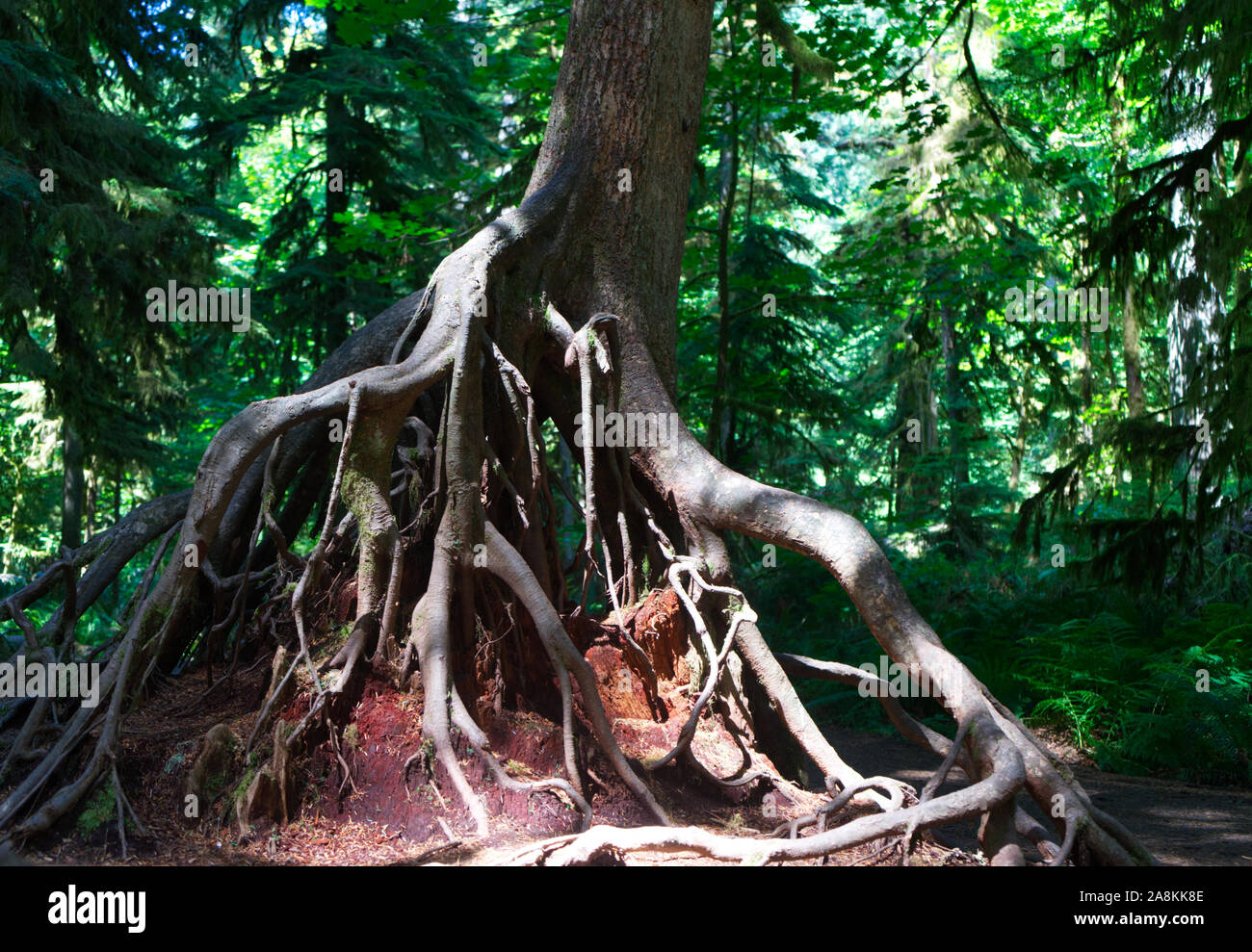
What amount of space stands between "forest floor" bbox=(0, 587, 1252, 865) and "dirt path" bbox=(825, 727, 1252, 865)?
0.13 feet

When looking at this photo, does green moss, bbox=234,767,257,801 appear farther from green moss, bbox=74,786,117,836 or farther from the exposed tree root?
green moss, bbox=74,786,117,836

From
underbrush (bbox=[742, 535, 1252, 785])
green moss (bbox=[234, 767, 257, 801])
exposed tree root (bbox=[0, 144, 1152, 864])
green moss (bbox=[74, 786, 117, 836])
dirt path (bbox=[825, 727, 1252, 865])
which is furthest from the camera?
underbrush (bbox=[742, 535, 1252, 785])

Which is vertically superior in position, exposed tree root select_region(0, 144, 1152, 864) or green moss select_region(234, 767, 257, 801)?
exposed tree root select_region(0, 144, 1152, 864)

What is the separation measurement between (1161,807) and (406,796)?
217 inches

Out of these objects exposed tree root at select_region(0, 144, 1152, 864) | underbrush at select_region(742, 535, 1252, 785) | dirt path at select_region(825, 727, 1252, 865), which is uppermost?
exposed tree root at select_region(0, 144, 1152, 864)

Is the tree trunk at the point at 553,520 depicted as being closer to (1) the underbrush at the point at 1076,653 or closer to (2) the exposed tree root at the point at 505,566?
(2) the exposed tree root at the point at 505,566

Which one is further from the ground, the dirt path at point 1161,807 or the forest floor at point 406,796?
the forest floor at point 406,796

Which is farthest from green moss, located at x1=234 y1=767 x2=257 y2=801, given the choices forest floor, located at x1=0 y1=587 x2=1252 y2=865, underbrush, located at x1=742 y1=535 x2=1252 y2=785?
underbrush, located at x1=742 y1=535 x2=1252 y2=785

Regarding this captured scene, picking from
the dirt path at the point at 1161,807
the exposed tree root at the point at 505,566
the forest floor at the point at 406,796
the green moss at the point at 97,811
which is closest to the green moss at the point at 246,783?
the forest floor at the point at 406,796

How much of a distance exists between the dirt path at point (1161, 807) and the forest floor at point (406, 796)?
0.13 ft

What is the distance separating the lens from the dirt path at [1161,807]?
5434 mm

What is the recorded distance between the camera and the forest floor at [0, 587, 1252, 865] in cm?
384

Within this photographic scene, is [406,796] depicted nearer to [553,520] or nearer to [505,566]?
[505,566]

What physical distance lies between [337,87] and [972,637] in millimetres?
10137
